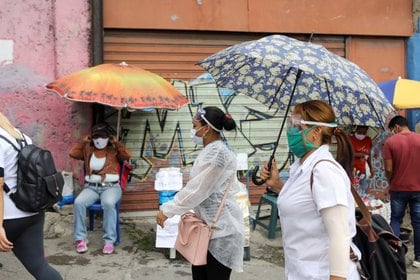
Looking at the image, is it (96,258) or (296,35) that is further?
(296,35)

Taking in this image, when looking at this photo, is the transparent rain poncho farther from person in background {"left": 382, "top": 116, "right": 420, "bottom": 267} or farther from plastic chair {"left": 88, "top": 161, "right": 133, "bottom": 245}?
person in background {"left": 382, "top": 116, "right": 420, "bottom": 267}

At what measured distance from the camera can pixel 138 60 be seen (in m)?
6.81

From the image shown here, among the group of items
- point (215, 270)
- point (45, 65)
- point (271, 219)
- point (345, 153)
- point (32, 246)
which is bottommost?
point (271, 219)

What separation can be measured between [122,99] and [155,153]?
6.10ft

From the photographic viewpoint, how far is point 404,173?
559 centimetres

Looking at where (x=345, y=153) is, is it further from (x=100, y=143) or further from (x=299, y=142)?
(x=100, y=143)

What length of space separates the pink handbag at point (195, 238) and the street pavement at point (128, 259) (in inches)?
70.9

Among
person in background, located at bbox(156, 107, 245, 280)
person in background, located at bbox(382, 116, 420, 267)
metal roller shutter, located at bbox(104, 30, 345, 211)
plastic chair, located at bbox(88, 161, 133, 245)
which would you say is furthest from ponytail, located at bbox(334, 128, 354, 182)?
metal roller shutter, located at bbox(104, 30, 345, 211)

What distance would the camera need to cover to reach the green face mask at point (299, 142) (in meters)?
2.54

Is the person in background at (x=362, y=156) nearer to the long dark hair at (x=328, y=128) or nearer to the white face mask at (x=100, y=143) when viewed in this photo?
the white face mask at (x=100, y=143)

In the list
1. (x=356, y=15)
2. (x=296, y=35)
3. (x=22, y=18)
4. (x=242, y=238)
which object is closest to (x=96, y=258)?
(x=242, y=238)

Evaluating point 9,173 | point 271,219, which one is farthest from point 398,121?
point 9,173

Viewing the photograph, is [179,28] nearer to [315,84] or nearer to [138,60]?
[138,60]

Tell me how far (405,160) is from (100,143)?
361 centimetres
